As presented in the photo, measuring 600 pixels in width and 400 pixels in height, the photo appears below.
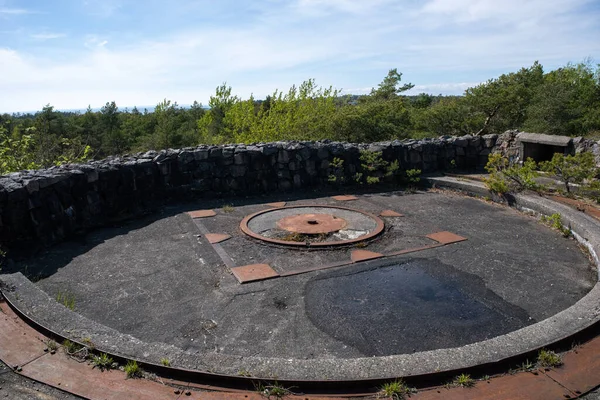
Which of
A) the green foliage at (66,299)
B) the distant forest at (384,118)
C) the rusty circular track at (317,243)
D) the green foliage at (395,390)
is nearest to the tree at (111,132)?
the distant forest at (384,118)

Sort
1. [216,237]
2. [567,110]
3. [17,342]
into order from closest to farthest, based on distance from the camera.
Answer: [17,342], [216,237], [567,110]

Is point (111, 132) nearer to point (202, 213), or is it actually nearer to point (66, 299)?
point (202, 213)

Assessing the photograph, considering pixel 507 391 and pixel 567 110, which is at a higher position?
pixel 567 110

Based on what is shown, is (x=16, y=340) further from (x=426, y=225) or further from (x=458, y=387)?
(x=426, y=225)

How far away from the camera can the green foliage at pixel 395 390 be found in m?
2.17

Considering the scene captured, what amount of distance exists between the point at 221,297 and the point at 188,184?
377cm

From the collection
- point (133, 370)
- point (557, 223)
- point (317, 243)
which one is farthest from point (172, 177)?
point (557, 223)

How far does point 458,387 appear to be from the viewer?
7.43 feet

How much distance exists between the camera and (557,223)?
543 centimetres

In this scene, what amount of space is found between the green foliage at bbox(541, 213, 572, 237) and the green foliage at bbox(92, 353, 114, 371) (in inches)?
212

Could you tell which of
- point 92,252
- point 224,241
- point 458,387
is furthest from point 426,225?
point 92,252

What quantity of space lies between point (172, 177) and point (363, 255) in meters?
3.81

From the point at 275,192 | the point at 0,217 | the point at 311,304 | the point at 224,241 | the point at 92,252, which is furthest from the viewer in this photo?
the point at 275,192

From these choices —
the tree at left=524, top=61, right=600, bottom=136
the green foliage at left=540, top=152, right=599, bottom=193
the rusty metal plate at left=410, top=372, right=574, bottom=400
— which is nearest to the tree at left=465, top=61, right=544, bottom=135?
the tree at left=524, top=61, right=600, bottom=136
